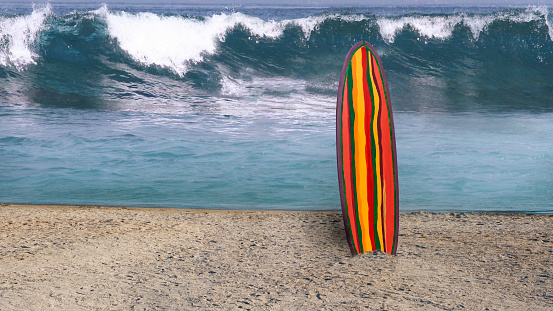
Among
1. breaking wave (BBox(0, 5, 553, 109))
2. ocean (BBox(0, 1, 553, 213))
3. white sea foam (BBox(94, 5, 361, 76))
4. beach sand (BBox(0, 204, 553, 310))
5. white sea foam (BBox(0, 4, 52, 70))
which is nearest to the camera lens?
beach sand (BBox(0, 204, 553, 310))

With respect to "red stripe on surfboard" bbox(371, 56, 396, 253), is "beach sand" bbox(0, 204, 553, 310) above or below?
below

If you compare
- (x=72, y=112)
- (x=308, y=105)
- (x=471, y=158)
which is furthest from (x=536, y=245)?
(x=72, y=112)

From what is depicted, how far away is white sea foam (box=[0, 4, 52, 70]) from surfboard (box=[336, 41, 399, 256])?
13.2 metres

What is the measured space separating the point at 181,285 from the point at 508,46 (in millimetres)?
16239

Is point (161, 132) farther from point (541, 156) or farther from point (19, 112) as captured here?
point (541, 156)

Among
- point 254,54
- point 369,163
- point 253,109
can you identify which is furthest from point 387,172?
point 254,54

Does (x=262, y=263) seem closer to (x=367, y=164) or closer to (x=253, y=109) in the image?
(x=367, y=164)

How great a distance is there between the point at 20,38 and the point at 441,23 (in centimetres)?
1312

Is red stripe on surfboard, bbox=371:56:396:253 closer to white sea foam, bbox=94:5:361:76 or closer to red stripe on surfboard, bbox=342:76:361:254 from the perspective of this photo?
red stripe on surfboard, bbox=342:76:361:254

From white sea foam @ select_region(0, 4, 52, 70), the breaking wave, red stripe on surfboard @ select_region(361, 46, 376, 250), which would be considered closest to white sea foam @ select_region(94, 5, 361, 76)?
the breaking wave

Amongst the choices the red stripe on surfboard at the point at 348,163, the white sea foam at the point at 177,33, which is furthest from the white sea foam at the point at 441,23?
the red stripe on surfboard at the point at 348,163

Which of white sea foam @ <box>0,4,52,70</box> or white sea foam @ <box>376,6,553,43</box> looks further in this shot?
white sea foam @ <box>376,6,553,43</box>

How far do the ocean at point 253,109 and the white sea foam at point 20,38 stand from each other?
2.0 inches

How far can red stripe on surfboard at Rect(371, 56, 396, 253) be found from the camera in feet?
10.6
